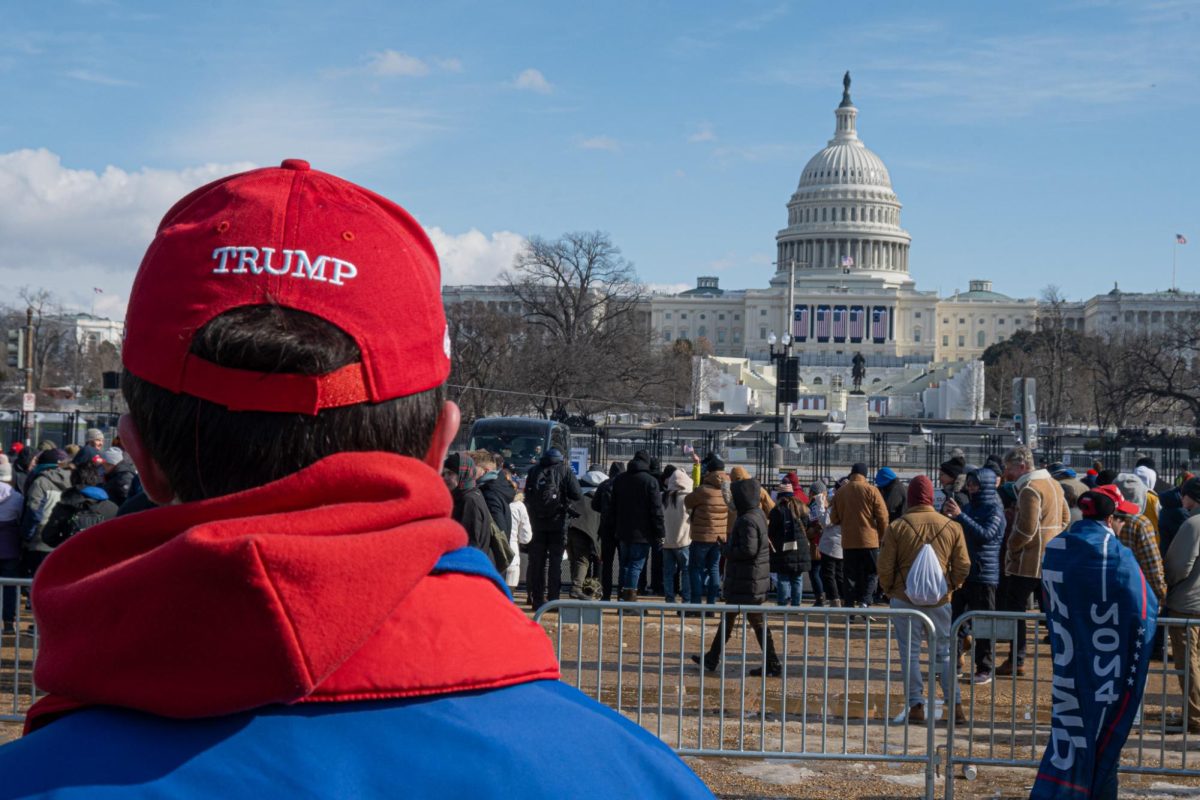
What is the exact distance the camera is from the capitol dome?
13212 centimetres

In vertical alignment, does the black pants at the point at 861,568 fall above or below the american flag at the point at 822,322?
below

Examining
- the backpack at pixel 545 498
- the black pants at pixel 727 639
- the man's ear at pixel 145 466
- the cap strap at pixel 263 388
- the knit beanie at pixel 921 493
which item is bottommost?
the black pants at pixel 727 639

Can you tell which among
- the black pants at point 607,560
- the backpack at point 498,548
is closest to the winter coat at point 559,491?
the black pants at point 607,560

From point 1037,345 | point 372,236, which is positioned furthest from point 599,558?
point 1037,345

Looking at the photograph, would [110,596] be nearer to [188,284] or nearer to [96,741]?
[96,741]

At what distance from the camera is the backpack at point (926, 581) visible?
8898 millimetres

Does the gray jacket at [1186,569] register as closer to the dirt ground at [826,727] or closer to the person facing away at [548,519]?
the dirt ground at [826,727]

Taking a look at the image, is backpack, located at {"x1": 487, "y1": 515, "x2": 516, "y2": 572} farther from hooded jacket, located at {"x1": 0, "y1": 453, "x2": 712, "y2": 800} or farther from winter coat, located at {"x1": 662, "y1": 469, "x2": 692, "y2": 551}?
hooded jacket, located at {"x1": 0, "y1": 453, "x2": 712, "y2": 800}

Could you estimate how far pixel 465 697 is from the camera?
3.90 ft

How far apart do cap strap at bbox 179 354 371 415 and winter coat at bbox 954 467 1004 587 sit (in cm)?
1014

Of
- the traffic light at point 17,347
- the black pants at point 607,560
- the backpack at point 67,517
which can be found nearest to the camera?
the backpack at point 67,517

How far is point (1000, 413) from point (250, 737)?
8496cm

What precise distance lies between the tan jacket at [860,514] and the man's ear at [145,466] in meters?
12.1

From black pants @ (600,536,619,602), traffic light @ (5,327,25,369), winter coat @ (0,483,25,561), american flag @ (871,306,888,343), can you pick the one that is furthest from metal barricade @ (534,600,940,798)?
american flag @ (871,306,888,343)
